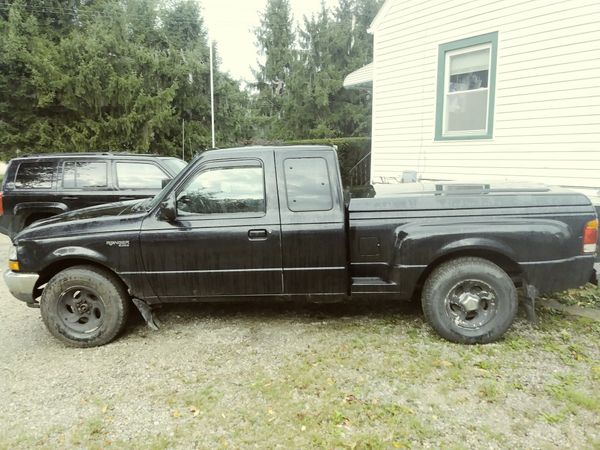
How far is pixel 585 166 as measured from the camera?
688cm

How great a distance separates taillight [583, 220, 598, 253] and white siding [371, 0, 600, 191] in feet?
11.8

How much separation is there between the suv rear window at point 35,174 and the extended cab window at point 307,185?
4.82m

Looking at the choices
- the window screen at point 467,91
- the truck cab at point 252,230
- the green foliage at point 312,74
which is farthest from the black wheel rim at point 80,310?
the green foliage at point 312,74

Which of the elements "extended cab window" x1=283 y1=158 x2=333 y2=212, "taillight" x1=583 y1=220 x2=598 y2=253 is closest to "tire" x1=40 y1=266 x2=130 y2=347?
"extended cab window" x1=283 y1=158 x2=333 y2=212

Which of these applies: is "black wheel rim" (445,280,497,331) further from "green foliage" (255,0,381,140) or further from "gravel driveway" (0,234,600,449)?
"green foliage" (255,0,381,140)

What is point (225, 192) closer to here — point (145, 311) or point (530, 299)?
point (145, 311)

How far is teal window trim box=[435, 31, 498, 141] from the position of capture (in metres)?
7.95

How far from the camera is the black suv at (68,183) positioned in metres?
6.93

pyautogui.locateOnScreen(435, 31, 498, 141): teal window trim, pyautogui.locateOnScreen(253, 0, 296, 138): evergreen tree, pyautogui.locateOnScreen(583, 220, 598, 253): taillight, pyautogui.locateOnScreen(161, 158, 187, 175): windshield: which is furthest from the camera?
pyautogui.locateOnScreen(253, 0, 296, 138): evergreen tree

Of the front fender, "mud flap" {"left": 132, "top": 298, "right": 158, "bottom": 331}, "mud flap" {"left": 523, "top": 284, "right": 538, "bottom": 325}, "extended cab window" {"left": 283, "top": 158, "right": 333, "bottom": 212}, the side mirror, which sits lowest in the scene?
"mud flap" {"left": 132, "top": 298, "right": 158, "bottom": 331}

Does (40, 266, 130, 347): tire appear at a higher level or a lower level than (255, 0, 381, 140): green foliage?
lower

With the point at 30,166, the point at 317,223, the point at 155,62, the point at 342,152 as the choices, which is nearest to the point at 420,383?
the point at 317,223

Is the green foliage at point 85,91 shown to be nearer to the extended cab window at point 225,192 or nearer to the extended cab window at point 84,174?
the extended cab window at point 84,174

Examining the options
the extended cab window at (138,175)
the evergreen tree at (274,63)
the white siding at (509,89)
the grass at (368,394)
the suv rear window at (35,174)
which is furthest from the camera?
the evergreen tree at (274,63)
